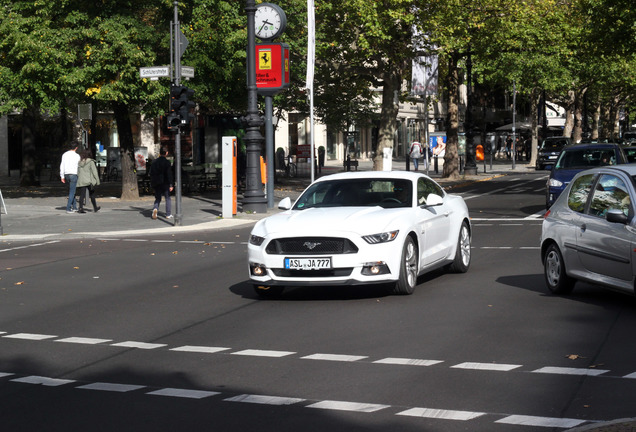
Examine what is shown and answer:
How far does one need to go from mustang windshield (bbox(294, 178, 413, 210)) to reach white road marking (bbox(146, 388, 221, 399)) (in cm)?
574

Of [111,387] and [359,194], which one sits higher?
[359,194]

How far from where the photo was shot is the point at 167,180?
2602 centimetres

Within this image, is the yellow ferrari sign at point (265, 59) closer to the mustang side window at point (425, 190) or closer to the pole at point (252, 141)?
the pole at point (252, 141)

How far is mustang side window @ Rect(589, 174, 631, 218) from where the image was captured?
1085cm

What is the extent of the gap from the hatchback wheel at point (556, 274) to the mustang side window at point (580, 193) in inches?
21.7

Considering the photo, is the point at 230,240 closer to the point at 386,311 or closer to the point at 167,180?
the point at 167,180

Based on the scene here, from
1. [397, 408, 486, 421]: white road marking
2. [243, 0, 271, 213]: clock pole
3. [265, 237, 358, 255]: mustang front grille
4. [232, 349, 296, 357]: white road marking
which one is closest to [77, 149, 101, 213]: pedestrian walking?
[243, 0, 271, 213]: clock pole

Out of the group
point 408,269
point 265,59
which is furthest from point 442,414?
point 265,59

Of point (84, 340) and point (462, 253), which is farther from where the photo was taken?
point (462, 253)

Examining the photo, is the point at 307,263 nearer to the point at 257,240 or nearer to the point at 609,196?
the point at 257,240

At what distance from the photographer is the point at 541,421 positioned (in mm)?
6320

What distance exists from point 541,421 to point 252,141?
71.9ft

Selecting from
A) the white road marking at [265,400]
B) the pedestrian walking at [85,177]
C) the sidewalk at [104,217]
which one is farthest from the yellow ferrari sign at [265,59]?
the white road marking at [265,400]

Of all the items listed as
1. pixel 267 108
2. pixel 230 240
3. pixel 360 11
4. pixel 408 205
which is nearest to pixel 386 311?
pixel 408 205
